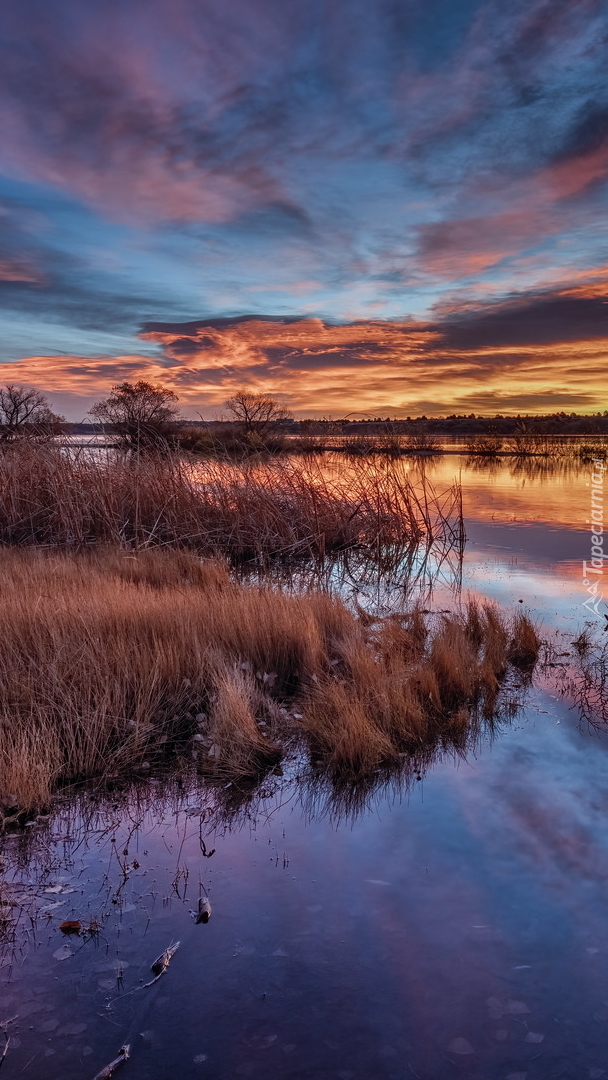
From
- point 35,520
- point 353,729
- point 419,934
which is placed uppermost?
point 35,520

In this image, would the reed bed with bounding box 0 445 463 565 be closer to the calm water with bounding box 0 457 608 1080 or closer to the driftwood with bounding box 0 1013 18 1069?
the calm water with bounding box 0 457 608 1080

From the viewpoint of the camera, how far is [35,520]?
1171cm

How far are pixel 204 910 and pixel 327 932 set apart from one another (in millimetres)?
551

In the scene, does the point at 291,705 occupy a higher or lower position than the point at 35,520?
lower

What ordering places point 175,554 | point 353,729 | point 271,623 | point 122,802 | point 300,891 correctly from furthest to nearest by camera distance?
point 175,554 → point 271,623 → point 353,729 → point 122,802 → point 300,891

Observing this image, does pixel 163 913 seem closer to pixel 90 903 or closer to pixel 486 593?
pixel 90 903

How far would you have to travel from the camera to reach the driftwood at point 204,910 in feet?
9.49

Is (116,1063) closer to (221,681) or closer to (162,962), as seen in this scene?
(162,962)

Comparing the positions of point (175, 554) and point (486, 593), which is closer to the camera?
point (486, 593)

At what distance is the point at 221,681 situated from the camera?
4.88 meters

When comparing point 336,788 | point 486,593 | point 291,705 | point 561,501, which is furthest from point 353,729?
point 561,501

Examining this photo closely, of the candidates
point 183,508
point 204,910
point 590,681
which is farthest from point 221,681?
point 183,508

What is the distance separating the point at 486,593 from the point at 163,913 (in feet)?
22.4

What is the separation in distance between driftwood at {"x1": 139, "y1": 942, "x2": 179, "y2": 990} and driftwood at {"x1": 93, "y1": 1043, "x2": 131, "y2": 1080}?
0.26m
